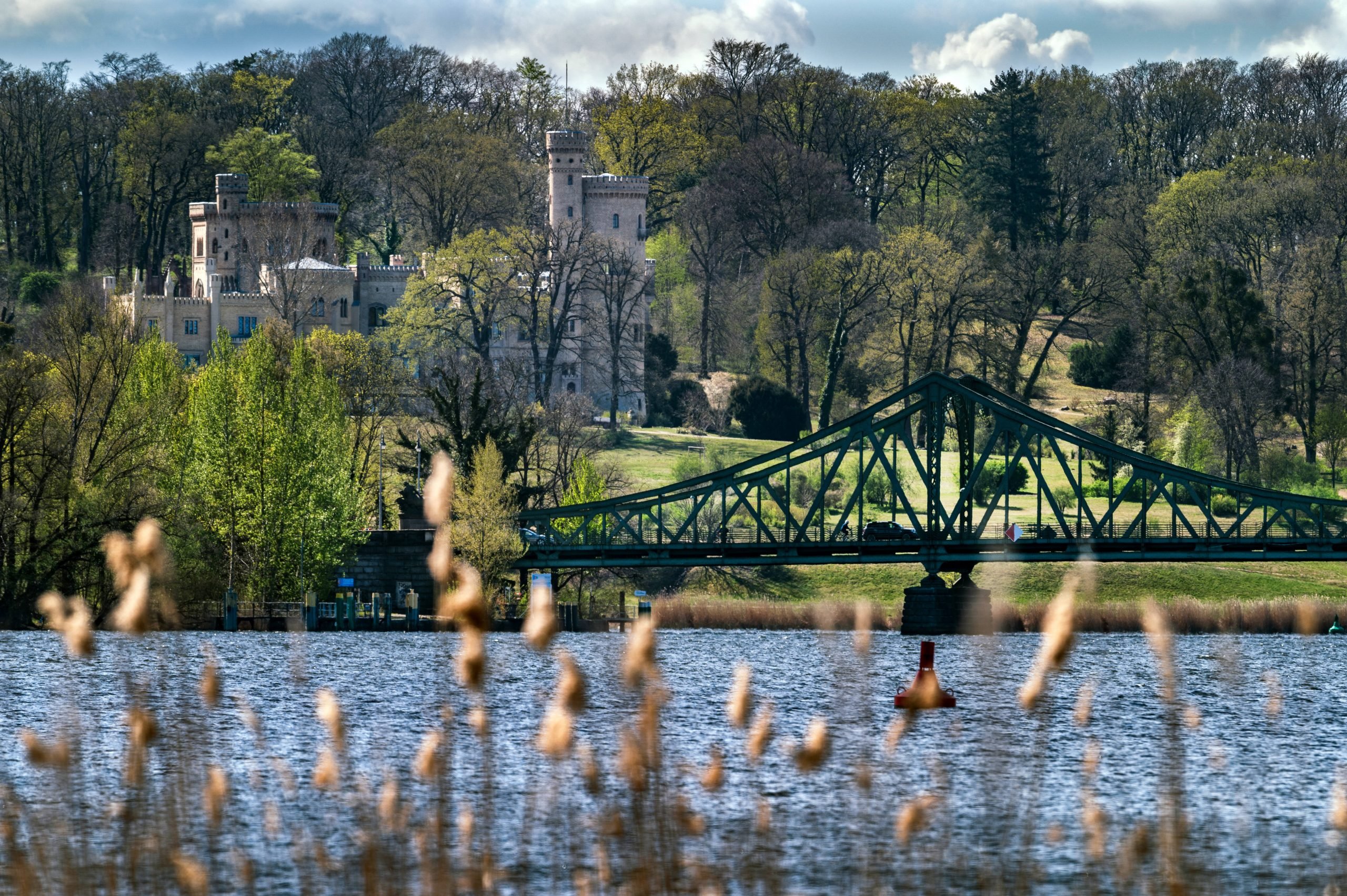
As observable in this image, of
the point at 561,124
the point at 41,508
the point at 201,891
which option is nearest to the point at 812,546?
the point at 41,508

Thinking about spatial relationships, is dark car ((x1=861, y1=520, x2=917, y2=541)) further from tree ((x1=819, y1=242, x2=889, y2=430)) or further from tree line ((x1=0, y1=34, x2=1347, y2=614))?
tree ((x1=819, y1=242, x2=889, y2=430))

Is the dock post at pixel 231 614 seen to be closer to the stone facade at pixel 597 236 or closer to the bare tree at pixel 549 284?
the bare tree at pixel 549 284

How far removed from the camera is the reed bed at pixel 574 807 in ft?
43.9

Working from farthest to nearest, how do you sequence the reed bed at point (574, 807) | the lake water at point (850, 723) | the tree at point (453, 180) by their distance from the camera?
the tree at point (453, 180), the lake water at point (850, 723), the reed bed at point (574, 807)

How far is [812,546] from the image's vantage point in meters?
70.1

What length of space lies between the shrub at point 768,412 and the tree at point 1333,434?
23948mm

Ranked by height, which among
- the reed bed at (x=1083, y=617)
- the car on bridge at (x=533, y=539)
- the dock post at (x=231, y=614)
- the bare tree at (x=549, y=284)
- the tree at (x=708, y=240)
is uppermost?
the tree at (x=708, y=240)

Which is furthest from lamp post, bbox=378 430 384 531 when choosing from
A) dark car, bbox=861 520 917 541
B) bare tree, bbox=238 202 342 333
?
bare tree, bbox=238 202 342 333

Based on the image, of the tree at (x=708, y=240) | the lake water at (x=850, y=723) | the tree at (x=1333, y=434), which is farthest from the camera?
the tree at (x=708, y=240)

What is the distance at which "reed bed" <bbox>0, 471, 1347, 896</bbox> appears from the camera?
13375mm

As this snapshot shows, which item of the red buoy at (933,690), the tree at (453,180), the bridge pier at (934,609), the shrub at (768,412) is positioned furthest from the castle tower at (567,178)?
the red buoy at (933,690)

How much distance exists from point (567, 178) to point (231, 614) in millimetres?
62304

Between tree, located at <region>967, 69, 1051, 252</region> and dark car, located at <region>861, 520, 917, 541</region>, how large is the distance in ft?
167

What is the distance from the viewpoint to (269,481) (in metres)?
62.7
